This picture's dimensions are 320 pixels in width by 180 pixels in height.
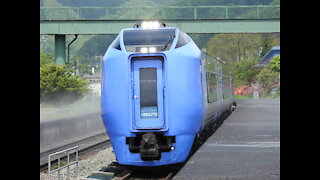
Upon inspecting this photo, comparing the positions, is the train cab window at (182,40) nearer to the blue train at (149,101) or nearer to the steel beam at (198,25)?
the blue train at (149,101)

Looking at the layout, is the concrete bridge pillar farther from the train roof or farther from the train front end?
the train front end

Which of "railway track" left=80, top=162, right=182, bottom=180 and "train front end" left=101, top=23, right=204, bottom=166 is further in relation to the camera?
"railway track" left=80, top=162, right=182, bottom=180

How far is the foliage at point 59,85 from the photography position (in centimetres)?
3112

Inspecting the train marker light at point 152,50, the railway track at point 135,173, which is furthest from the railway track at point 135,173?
the train marker light at point 152,50

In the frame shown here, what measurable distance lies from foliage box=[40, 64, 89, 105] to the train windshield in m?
20.9

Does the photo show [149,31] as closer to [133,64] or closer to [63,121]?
[133,64]

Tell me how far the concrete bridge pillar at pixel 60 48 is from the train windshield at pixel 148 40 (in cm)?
1929

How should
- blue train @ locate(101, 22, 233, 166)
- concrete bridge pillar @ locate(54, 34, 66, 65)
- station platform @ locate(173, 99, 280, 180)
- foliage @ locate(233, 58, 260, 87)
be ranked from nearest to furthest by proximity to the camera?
blue train @ locate(101, 22, 233, 166)
station platform @ locate(173, 99, 280, 180)
concrete bridge pillar @ locate(54, 34, 66, 65)
foliage @ locate(233, 58, 260, 87)

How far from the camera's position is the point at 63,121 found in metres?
28.3

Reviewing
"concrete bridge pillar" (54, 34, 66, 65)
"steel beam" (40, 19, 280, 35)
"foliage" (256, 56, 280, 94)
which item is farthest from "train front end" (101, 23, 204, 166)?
"foliage" (256, 56, 280, 94)

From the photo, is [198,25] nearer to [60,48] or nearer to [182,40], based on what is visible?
[60,48]

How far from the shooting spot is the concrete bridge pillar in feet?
95.1

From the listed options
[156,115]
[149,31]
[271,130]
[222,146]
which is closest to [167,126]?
[156,115]

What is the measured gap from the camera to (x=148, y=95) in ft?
32.4
